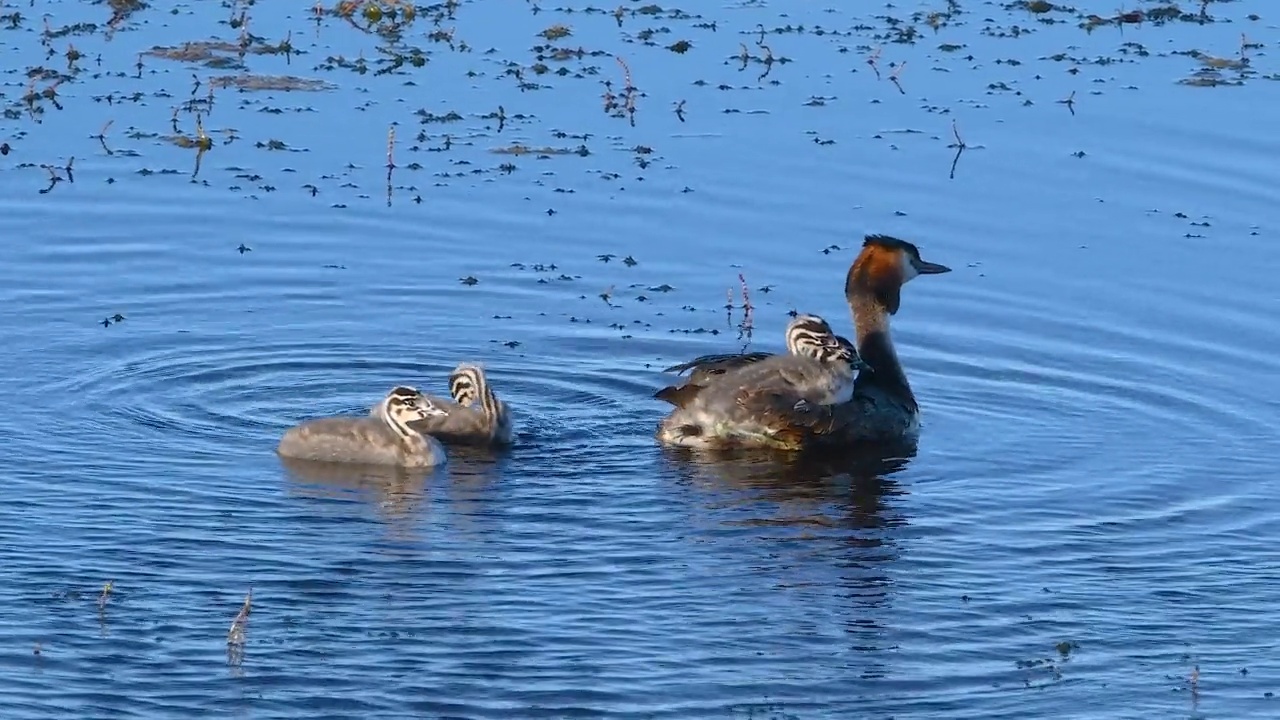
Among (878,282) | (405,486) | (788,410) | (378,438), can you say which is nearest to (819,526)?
(788,410)

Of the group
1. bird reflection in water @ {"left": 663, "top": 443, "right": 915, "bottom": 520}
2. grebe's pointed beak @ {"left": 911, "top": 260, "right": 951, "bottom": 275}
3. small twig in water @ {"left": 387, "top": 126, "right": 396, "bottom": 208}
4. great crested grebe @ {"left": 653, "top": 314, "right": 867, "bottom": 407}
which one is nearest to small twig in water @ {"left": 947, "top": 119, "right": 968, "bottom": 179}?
grebe's pointed beak @ {"left": 911, "top": 260, "right": 951, "bottom": 275}

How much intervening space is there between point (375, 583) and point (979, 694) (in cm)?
278

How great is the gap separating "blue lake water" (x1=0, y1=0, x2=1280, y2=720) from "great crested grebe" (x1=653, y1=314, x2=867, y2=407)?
0.38 m

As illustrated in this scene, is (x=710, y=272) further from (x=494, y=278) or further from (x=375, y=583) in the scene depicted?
(x=375, y=583)

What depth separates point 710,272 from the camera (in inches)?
667

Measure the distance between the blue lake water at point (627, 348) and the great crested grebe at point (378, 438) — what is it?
0.18 meters

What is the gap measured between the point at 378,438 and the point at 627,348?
264cm

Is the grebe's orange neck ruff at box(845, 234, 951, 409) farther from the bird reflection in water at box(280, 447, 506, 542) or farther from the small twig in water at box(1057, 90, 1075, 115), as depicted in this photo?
the small twig in water at box(1057, 90, 1075, 115)

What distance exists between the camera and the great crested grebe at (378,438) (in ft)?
43.6

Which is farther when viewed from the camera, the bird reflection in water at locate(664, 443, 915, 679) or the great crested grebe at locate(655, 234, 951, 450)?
the great crested grebe at locate(655, 234, 951, 450)

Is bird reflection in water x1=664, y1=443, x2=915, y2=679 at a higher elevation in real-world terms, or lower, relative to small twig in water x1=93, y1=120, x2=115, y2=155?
lower

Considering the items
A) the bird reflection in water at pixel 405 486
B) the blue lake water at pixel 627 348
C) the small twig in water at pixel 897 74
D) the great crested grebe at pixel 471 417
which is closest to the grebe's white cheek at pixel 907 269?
the blue lake water at pixel 627 348

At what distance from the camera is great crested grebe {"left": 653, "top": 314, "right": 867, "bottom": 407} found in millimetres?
14195

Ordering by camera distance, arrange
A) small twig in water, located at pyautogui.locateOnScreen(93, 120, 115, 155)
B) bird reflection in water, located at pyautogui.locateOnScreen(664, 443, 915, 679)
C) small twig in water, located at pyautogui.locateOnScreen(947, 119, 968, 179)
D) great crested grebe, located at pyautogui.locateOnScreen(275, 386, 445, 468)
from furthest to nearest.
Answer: small twig in water, located at pyautogui.locateOnScreen(947, 119, 968, 179) < small twig in water, located at pyautogui.locateOnScreen(93, 120, 115, 155) < great crested grebe, located at pyautogui.locateOnScreen(275, 386, 445, 468) < bird reflection in water, located at pyautogui.locateOnScreen(664, 443, 915, 679)
